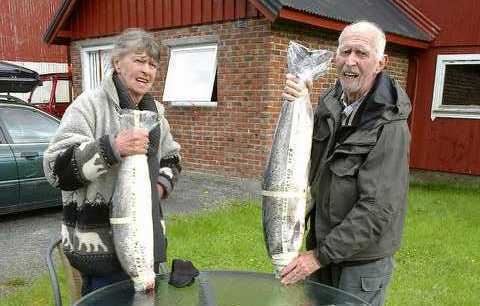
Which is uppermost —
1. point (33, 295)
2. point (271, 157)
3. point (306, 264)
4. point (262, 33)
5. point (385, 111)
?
point (262, 33)

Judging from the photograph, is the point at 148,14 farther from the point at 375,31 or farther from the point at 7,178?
the point at 375,31

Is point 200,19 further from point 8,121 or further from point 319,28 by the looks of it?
→ point 8,121

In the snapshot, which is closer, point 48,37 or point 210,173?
point 210,173

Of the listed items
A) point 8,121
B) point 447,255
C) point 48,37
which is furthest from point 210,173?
point 48,37

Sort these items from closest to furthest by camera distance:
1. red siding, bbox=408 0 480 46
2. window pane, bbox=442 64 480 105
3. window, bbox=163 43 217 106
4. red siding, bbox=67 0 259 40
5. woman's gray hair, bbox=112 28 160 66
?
woman's gray hair, bbox=112 28 160 66, red siding, bbox=67 0 259 40, window, bbox=163 43 217 106, red siding, bbox=408 0 480 46, window pane, bbox=442 64 480 105

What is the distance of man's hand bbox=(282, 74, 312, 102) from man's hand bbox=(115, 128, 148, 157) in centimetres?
60

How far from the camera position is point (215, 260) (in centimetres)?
452

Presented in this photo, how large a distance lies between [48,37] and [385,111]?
1048 cm

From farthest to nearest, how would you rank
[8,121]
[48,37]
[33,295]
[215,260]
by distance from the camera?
[48,37], [8,121], [215,260], [33,295]

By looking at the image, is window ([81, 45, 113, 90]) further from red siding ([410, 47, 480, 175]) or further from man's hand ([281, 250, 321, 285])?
man's hand ([281, 250, 321, 285])

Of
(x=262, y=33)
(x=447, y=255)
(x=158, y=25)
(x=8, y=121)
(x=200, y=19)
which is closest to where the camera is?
(x=447, y=255)

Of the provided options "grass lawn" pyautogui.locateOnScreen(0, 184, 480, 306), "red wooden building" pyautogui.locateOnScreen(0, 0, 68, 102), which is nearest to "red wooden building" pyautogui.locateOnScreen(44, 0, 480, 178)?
"grass lawn" pyautogui.locateOnScreen(0, 184, 480, 306)

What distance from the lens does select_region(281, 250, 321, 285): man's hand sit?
198 centimetres

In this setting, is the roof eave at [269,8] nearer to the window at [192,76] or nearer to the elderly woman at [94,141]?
the window at [192,76]
